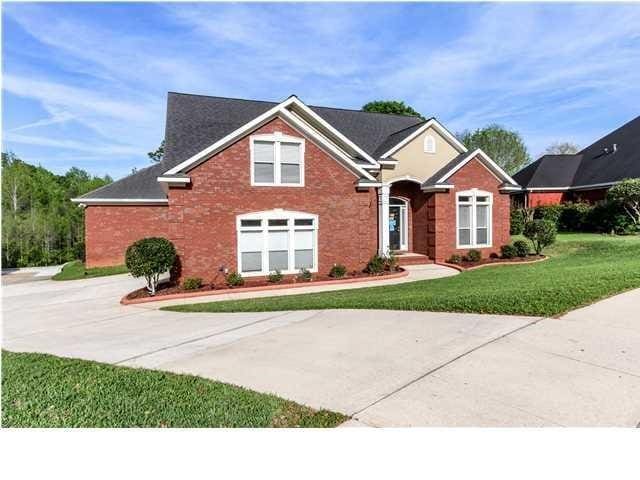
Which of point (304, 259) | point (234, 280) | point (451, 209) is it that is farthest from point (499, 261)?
point (234, 280)

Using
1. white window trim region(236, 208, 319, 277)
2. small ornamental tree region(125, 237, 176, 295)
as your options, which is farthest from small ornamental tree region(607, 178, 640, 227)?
small ornamental tree region(125, 237, 176, 295)

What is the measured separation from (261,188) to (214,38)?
263 inches

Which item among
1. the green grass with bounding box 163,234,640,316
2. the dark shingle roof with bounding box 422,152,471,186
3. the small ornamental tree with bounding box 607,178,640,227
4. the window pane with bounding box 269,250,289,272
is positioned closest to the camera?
the green grass with bounding box 163,234,640,316

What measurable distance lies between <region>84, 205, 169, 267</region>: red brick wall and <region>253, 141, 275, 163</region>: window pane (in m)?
8.51

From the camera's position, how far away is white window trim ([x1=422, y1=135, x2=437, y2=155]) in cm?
1800

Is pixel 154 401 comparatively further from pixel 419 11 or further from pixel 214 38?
pixel 419 11

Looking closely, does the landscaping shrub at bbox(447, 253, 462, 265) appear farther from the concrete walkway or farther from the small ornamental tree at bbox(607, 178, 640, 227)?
the concrete walkway

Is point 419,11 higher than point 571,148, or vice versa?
point 571,148

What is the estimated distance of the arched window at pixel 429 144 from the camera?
59.1 ft

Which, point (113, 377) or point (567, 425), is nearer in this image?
point (567, 425)

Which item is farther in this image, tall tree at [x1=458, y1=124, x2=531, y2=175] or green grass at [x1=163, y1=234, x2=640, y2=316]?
tall tree at [x1=458, y1=124, x2=531, y2=175]

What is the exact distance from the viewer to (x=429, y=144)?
712 inches
